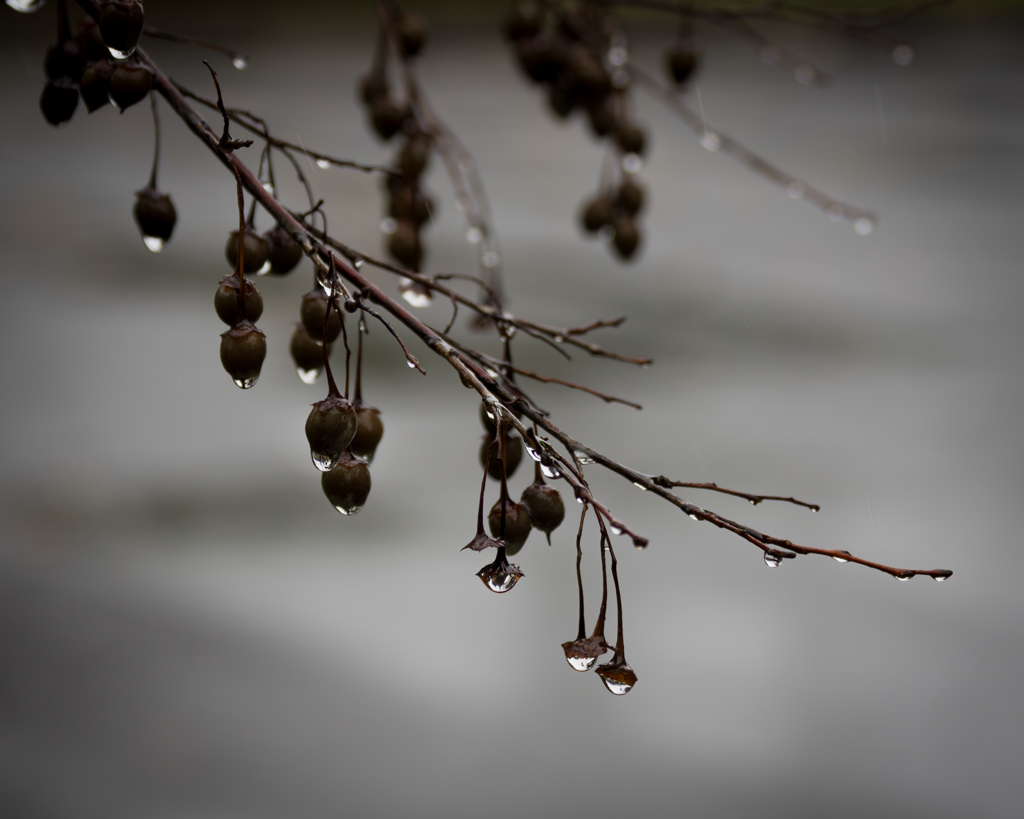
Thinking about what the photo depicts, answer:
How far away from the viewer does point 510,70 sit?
298cm

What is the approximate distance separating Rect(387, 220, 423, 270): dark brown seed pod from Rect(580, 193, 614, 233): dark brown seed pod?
18 cm

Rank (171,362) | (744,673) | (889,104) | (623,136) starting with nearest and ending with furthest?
(623,136) → (744,673) → (171,362) → (889,104)

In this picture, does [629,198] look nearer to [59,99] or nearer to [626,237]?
[626,237]

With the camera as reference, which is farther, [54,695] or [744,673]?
[744,673]

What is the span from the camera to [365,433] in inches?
17.0

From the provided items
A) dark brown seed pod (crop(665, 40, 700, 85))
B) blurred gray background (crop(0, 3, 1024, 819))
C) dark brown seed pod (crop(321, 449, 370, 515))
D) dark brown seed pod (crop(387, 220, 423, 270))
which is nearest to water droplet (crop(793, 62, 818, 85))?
dark brown seed pod (crop(665, 40, 700, 85))

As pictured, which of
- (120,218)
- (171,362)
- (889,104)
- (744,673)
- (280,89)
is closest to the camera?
(744,673)

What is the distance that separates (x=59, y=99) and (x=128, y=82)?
0.28 feet

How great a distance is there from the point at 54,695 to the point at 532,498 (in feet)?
4.37

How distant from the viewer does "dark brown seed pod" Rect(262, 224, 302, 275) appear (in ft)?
1.48

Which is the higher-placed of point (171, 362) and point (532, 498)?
point (171, 362)

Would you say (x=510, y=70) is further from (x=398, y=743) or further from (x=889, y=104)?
(x=398, y=743)

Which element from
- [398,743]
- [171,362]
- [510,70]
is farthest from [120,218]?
[398,743]

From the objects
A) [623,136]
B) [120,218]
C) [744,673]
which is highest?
[120,218]
